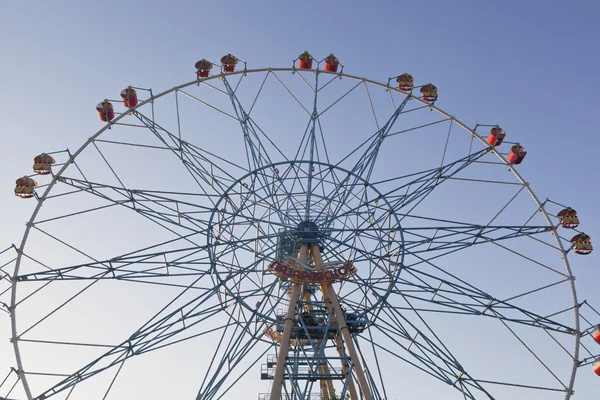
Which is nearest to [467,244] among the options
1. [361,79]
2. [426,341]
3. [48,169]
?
[426,341]

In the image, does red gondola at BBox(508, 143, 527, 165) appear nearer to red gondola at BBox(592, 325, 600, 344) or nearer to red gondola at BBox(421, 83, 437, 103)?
red gondola at BBox(421, 83, 437, 103)

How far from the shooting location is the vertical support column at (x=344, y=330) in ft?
72.9

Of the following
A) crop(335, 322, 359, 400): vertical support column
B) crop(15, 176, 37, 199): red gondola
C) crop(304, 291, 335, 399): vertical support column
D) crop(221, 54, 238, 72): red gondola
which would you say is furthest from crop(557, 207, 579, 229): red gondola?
crop(15, 176, 37, 199): red gondola

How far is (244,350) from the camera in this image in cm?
2430

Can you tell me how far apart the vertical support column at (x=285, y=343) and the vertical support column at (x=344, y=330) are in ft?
1.78

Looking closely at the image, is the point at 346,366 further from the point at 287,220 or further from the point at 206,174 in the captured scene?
the point at 206,174

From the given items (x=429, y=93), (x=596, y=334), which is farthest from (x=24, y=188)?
(x=596, y=334)

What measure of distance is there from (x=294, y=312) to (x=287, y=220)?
4.56 m

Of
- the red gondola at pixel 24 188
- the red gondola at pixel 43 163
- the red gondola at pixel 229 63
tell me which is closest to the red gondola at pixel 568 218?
the red gondola at pixel 229 63

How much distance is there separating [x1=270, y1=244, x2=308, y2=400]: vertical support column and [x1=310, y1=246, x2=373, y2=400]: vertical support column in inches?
21.4

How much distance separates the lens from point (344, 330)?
77.5ft

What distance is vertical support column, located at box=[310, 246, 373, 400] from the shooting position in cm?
2223

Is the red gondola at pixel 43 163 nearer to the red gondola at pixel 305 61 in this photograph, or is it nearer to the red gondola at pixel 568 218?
the red gondola at pixel 305 61

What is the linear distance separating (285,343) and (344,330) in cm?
198
